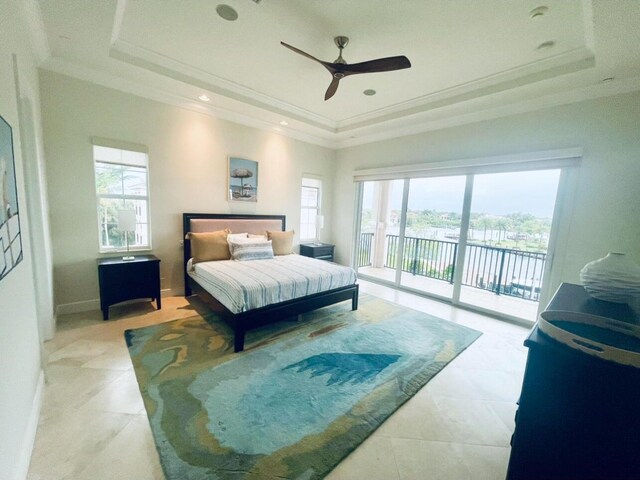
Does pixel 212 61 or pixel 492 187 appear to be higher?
pixel 212 61

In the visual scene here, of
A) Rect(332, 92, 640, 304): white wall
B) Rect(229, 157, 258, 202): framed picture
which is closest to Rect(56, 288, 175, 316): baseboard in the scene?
Rect(229, 157, 258, 202): framed picture

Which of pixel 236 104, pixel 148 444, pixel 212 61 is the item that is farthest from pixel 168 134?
pixel 148 444

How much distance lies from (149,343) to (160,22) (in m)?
3.10

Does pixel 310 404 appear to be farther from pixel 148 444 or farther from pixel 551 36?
pixel 551 36

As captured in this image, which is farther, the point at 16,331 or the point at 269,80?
the point at 269,80

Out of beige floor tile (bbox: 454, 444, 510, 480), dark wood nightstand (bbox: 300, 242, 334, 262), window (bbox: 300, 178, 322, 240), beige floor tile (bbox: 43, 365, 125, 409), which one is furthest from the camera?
window (bbox: 300, 178, 322, 240)

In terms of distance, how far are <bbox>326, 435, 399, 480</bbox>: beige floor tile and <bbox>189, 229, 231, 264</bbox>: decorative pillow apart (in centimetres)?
309

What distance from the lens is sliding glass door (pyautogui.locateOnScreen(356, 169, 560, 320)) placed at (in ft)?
11.7

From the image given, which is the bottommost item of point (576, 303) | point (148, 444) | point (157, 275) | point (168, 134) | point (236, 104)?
point (148, 444)

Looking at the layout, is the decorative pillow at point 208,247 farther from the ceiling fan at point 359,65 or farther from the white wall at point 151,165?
the ceiling fan at point 359,65

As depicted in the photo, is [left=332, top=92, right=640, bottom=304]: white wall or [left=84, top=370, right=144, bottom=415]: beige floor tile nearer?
[left=84, top=370, right=144, bottom=415]: beige floor tile

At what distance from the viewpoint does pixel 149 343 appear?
8.64ft

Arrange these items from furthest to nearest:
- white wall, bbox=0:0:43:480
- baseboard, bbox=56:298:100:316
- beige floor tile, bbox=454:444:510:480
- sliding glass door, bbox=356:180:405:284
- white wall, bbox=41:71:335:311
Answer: sliding glass door, bbox=356:180:405:284
baseboard, bbox=56:298:100:316
white wall, bbox=41:71:335:311
beige floor tile, bbox=454:444:510:480
white wall, bbox=0:0:43:480

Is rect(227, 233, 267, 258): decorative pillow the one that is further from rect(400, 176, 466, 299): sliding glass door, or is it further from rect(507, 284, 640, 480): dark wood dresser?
rect(507, 284, 640, 480): dark wood dresser
